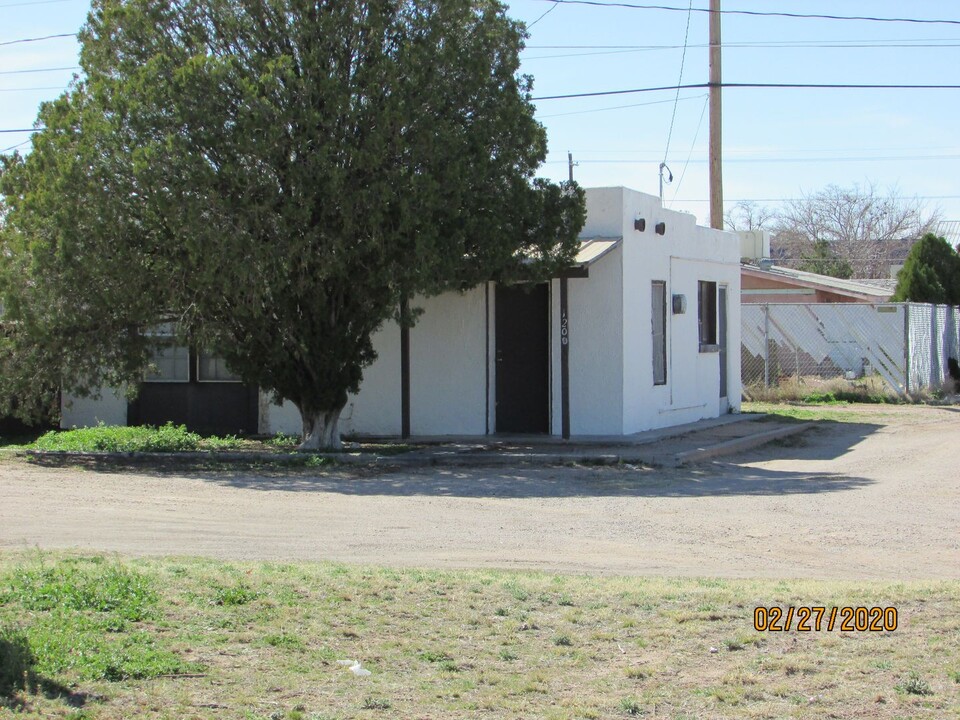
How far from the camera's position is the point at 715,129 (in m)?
22.3

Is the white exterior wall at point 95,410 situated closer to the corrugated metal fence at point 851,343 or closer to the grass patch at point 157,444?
the grass patch at point 157,444

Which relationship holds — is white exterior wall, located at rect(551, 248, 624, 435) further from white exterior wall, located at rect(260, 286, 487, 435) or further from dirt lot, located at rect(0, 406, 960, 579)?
dirt lot, located at rect(0, 406, 960, 579)

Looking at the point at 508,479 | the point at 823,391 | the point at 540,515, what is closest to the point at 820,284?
the point at 823,391

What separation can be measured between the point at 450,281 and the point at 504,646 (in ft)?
29.6

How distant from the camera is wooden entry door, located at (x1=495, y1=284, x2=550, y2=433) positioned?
17.5 m

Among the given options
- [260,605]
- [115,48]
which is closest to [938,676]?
[260,605]

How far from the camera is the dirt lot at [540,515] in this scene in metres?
8.52

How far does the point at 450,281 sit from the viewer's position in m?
14.6

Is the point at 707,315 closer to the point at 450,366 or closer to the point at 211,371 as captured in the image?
the point at 450,366

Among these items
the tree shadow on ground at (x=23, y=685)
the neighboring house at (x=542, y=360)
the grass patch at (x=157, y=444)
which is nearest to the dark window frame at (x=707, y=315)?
the neighboring house at (x=542, y=360)

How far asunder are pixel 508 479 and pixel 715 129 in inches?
462

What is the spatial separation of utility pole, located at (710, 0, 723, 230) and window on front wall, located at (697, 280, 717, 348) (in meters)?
1.82

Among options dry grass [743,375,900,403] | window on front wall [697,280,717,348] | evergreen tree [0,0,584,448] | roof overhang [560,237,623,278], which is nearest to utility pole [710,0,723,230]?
window on front wall [697,280,717,348]
